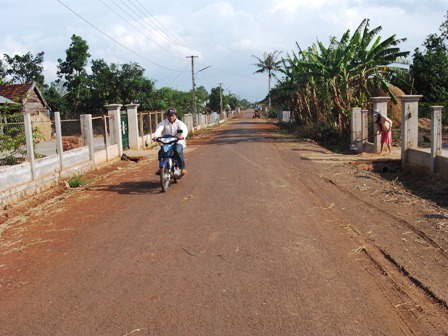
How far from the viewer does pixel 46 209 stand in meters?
8.50

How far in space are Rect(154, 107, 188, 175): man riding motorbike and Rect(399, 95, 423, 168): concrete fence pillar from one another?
652 centimetres

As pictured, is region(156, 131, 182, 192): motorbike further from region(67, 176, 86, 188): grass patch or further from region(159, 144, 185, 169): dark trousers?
region(67, 176, 86, 188): grass patch

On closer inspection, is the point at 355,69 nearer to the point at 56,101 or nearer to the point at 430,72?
the point at 430,72

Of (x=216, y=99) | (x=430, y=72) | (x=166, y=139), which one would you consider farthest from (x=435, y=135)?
(x=216, y=99)

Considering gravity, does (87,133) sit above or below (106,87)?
below

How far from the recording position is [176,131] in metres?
9.93

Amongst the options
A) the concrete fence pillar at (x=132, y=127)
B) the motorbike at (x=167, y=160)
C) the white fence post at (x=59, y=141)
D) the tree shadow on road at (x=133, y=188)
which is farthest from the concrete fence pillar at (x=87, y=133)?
the concrete fence pillar at (x=132, y=127)

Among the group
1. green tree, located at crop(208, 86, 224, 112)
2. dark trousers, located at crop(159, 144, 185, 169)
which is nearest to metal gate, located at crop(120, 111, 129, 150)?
dark trousers, located at crop(159, 144, 185, 169)

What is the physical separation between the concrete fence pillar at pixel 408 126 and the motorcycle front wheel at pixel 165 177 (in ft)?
23.1

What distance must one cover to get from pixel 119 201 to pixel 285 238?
398cm

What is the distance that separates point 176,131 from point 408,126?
699 centimetres

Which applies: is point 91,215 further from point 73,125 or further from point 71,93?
point 71,93

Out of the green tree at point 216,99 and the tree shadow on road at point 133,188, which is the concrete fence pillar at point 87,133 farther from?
the green tree at point 216,99

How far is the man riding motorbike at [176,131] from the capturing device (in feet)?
32.0
